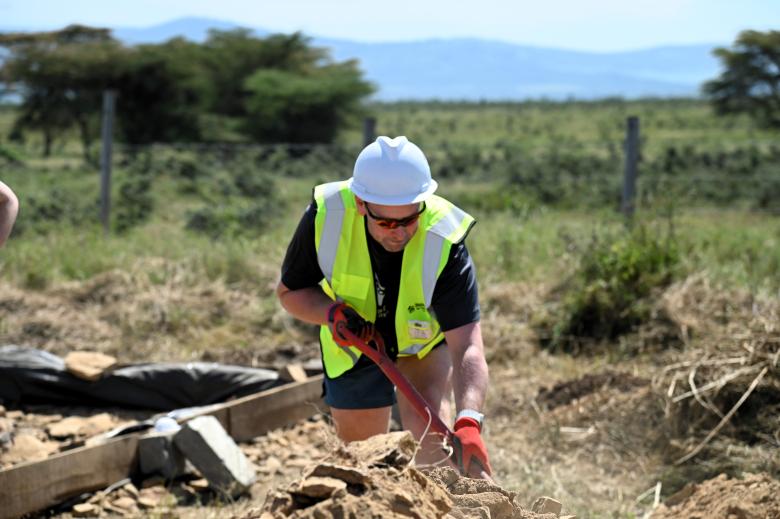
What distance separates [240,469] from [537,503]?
2.04 meters

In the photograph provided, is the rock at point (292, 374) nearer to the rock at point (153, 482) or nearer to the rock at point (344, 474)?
the rock at point (153, 482)

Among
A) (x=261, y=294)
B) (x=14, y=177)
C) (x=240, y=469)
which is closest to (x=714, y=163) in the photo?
(x=14, y=177)

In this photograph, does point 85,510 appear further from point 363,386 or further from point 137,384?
point 363,386

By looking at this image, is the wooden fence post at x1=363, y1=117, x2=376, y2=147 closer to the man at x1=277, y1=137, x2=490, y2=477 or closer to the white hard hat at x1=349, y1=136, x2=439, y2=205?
the man at x1=277, y1=137, x2=490, y2=477

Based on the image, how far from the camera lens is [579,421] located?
5.87m

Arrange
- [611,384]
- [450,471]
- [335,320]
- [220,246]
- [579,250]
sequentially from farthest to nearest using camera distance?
[220,246] < [579,250] < [611,384] < [335,320] < [450,471]

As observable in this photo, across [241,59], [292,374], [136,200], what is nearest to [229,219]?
[136,200]

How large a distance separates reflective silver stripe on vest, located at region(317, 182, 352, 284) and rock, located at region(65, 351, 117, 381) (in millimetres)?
2905

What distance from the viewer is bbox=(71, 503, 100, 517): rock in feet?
15.1

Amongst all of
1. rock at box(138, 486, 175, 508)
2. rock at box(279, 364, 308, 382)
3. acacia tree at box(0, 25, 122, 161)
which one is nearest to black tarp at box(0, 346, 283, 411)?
rock at box(279, 364, 308, 382)

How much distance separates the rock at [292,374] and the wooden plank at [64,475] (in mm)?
1276

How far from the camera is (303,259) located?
373 centimetres

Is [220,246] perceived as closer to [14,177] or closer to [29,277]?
[29,277]

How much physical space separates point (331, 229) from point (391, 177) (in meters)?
0.41
